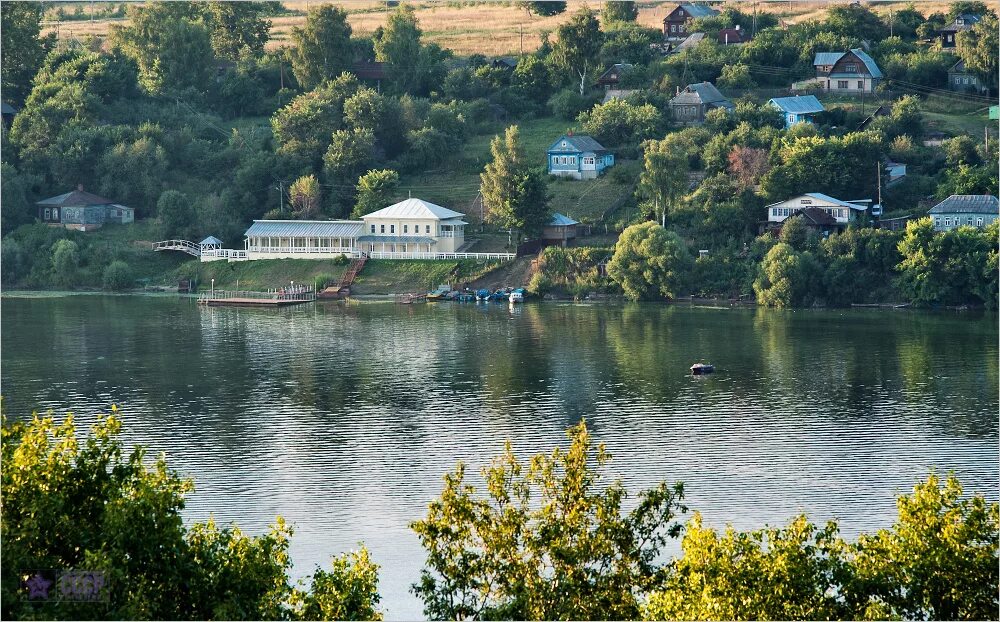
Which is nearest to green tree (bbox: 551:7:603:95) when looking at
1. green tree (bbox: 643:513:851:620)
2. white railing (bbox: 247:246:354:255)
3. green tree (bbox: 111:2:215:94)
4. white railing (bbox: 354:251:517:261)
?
green tree (bbox: 111:2:215:94)

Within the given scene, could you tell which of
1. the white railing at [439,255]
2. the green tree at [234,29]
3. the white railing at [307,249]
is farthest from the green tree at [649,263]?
the green tree at [234,29]

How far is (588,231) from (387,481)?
43156 mm

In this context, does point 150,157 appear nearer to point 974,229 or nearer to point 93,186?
point 93,186

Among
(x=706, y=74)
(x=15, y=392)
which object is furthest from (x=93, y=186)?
(x=15, y=392)

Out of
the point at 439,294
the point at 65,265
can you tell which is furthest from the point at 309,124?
the point at 439,294

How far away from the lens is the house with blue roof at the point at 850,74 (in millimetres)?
92125

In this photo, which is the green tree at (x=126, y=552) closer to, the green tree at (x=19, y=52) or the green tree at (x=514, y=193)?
the green tree at (x=514, y=193)

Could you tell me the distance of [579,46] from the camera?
319ft

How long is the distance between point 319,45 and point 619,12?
22.8 meters

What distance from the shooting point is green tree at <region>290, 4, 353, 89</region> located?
9681 cm

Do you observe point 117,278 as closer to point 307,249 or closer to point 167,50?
point 307,249

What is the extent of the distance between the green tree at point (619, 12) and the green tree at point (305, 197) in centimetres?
3184

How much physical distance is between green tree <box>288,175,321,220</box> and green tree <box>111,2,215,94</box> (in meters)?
16.3

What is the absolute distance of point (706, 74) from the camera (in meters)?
95.3
